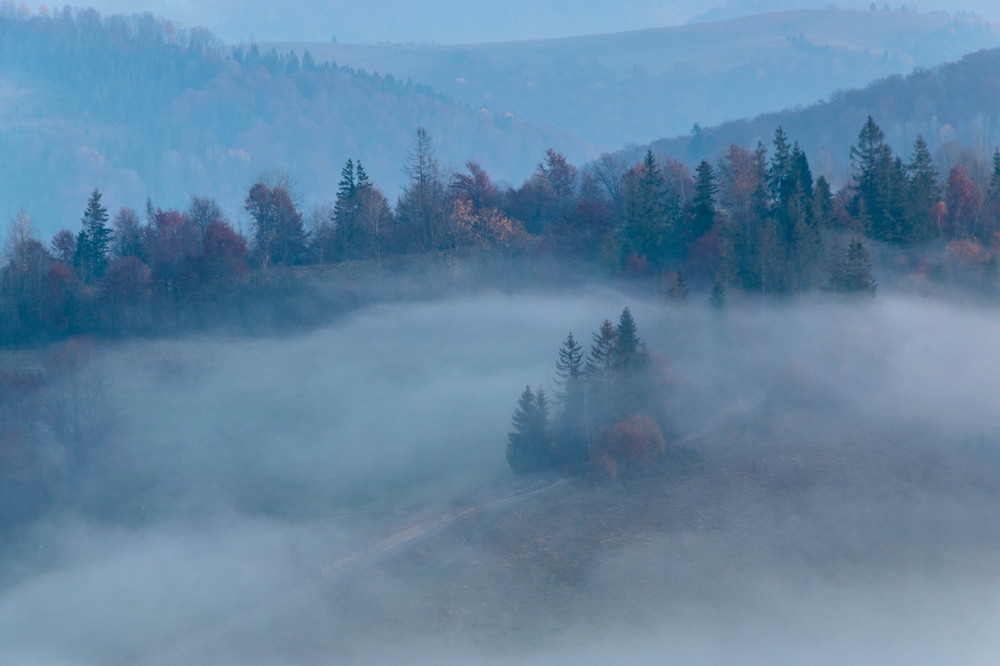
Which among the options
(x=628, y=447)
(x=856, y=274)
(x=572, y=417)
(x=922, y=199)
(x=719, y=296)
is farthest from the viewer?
(x=922, y=199)

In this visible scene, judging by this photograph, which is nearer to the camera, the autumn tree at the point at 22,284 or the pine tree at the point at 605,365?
the pine tree at the point at 605,365

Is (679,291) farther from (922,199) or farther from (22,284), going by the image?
(22,284)

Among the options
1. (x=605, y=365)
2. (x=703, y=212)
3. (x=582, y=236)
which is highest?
(x=703, y=212)

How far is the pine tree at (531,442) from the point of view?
49.1m

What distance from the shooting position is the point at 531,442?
1935 inches

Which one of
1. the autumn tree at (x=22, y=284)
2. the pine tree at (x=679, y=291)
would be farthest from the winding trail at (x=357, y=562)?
the autumn tree at (x=22, y=284)

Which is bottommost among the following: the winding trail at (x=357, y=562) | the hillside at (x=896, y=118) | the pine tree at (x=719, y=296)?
the winding trail at (x=357, y=562)

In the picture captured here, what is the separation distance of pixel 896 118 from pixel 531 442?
105051mm

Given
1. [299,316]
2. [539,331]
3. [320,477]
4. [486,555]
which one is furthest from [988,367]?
[299,316]

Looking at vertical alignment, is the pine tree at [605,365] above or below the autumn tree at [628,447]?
above

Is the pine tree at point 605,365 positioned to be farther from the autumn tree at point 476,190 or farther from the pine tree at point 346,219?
the autumn tree at point 476,190

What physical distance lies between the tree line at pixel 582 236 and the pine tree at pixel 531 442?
12003 millimetres

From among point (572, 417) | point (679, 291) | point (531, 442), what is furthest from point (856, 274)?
point (531, 442)

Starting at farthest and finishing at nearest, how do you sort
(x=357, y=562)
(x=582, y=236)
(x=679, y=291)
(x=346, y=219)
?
1. (x=346, y=219)
2. (x=582, y=236)
3. (x=679, y=291)
4. (x=357, y=562)
